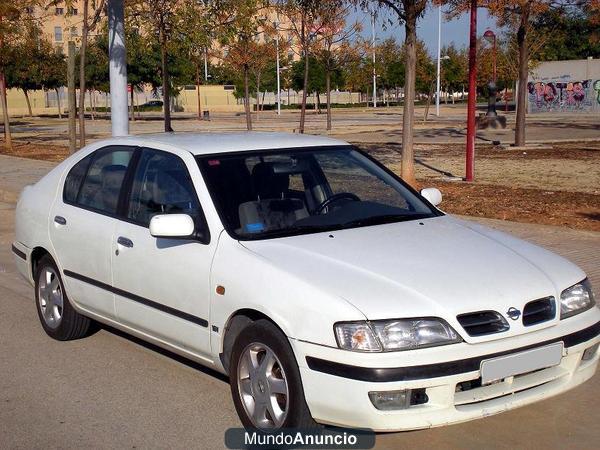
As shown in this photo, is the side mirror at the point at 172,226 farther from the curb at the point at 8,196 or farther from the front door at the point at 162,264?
the curb at the point at 8,196

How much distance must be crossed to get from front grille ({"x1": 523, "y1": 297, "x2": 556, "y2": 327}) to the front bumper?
0.37 feet

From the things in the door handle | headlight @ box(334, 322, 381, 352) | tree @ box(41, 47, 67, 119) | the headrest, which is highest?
tree @ box(41, 47, 67, 119)

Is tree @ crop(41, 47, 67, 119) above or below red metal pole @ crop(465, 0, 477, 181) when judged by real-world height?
above

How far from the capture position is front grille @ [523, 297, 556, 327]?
416 centimetres

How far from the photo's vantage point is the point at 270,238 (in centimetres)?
478

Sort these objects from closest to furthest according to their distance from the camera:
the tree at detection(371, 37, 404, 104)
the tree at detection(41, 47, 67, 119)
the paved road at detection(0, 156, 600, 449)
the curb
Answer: the paved road at detection(0, 156, 600, 449) → the curb → the tree at detection(41, 47, 67, 119) → the tree at detection(371, 37, 404, 104)

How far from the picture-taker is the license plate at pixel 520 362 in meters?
3.99

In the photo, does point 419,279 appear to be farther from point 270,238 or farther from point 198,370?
point 198,370

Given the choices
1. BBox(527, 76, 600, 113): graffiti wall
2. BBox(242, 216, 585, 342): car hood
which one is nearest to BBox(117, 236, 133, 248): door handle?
BBox(242, 216, 585, 342): car hood

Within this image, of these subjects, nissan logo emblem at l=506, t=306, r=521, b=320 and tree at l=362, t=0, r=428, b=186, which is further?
tree at l=362, t=0, r=428, b=186

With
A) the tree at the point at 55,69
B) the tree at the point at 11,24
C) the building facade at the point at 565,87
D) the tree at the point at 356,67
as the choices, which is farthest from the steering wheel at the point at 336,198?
the building facade at the point at 565,87

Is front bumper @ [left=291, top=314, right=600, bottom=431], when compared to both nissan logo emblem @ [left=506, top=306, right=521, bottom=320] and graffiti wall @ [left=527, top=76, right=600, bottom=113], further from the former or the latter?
graffiti wall @ [left=527, top=76, right=600, bottom=113]

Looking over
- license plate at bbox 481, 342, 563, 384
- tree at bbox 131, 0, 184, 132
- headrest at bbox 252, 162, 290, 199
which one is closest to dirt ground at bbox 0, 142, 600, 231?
tree at bbox 131, 0, 184, 132

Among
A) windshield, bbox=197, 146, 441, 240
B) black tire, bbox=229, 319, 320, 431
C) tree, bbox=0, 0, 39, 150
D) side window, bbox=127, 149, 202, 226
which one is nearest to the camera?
black tire, bbox=229, 319, 320, 431
